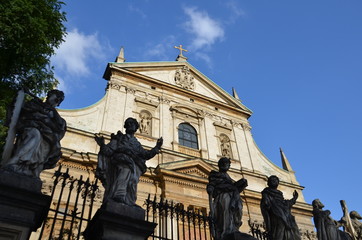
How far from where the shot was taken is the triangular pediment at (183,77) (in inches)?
720

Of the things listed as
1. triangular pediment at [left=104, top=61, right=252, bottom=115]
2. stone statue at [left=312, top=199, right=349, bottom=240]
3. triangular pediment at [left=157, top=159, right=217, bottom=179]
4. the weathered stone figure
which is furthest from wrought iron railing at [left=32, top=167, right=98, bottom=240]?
triangular pediment at [left=104, top=61, right=252, bottom=115]

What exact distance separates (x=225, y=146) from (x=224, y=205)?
11769 mm

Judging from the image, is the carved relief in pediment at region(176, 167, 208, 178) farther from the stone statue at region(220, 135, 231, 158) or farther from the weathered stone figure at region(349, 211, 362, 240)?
the weathered stone figure at region(349, 211, 362, 240)

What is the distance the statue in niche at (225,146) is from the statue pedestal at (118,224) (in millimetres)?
12841

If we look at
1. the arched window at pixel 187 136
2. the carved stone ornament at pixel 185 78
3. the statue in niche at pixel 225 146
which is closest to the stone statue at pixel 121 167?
the arched window at pixel 187 136

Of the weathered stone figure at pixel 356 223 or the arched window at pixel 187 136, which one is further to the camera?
the arched window at pixel 187 136

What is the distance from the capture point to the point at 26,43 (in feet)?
27.5

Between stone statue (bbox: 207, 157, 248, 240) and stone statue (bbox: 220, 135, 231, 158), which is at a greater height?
stone statue (bbox: 220, 135, 231, 158)

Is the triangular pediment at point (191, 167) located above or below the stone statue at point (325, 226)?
above

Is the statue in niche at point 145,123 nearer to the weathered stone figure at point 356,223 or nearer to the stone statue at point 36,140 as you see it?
the weathered stone figure at point 356,223

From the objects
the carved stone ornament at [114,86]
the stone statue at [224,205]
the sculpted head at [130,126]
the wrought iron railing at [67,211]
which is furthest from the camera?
the carved stone ornament at [114,86]

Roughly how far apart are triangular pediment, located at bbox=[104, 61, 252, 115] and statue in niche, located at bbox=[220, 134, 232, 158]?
264 centimetres

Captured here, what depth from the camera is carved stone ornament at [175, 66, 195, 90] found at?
64.0ft

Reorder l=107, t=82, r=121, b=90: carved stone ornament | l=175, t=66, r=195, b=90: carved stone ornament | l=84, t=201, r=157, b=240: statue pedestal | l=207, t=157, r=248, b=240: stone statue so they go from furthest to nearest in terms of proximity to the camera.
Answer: l=175, t=66, r=195, b=90: carved stone ornament
l=107, t=82, r=121, b=90: carved stone ornament
l=207, t=157, r=248, b=240: stone statue
l=84, t=201, r=157, b=240: statue pedestal
